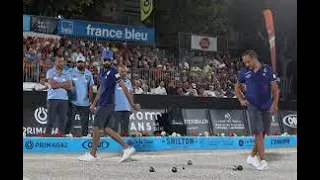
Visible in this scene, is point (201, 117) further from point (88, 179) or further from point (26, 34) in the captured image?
point (88, 179)

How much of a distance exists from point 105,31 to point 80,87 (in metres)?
8.22

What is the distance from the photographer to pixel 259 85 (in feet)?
25.0

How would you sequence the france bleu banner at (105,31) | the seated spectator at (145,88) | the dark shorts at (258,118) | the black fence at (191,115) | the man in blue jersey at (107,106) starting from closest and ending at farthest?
the dark shorts at (258,118) → the man in blue jersey at (107,106) → the black fence at (191,115) → the seated spectator at (145,88) → the france bleu banner at (105,31)

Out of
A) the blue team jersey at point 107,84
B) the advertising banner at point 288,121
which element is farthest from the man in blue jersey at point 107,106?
the advertising banner at point 288,121

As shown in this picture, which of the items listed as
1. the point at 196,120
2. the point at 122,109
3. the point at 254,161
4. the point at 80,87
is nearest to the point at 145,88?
the point at 196,120

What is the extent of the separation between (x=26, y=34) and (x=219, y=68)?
6.79 metres

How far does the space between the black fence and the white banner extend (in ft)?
18.4

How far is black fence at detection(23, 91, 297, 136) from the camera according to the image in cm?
1269

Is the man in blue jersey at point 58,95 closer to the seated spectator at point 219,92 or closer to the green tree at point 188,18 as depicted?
the seated spectator at point 219,92

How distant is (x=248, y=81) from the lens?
25.1ft

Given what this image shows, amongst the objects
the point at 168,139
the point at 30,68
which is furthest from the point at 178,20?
the point at 168,139

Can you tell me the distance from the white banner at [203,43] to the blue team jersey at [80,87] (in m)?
10.2

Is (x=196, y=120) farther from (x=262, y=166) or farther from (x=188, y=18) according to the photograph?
(x=188, y=18)

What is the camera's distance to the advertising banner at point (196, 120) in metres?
14.5
